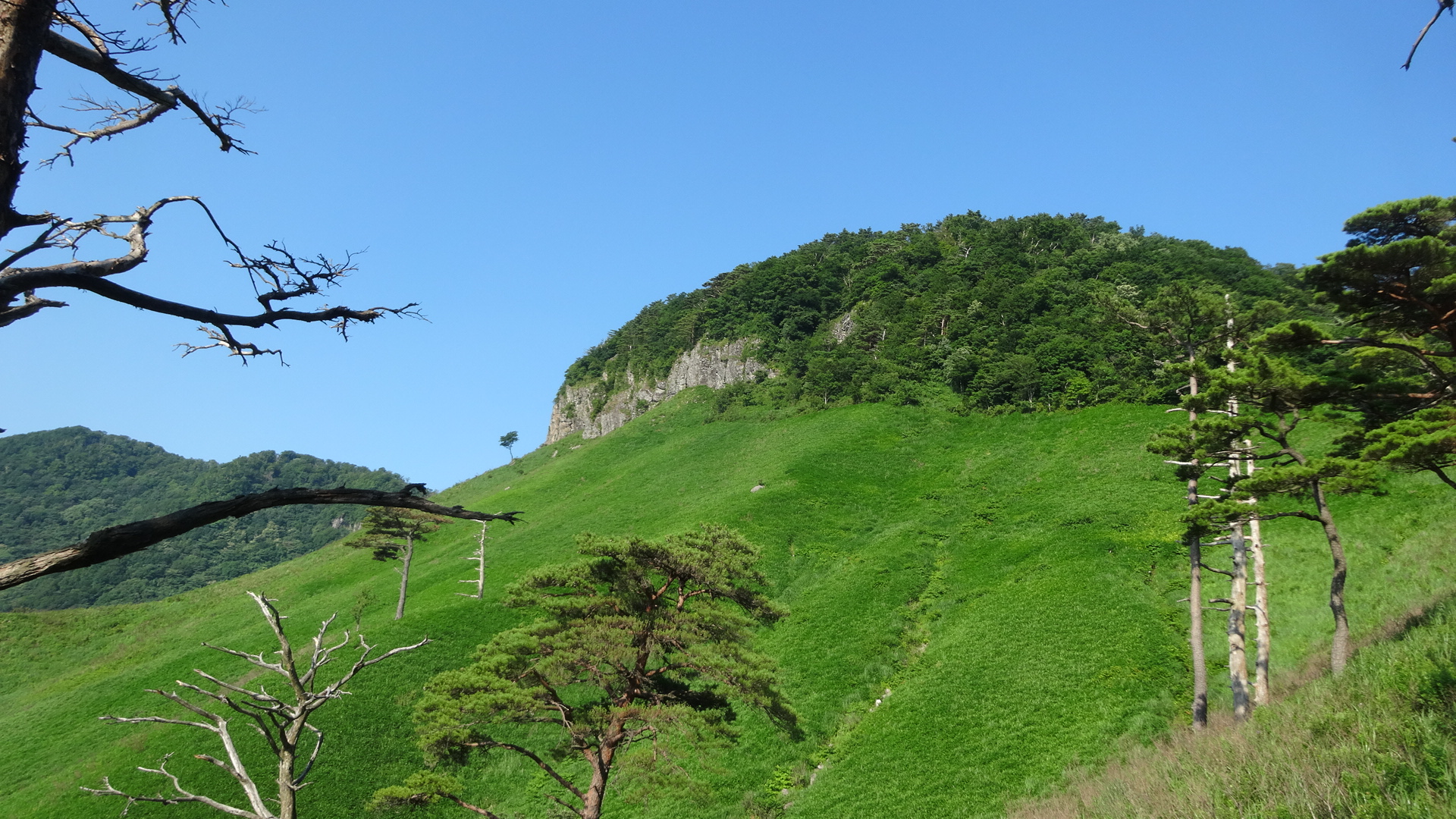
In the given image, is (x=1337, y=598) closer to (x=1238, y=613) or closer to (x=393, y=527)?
(x=1238, y=613)

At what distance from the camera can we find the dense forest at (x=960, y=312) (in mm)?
61312

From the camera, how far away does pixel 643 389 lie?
10650cm

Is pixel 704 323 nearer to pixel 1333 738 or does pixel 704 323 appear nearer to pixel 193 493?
pixel 1333 738

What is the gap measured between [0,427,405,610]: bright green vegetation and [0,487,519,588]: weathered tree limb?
83243 millimetres

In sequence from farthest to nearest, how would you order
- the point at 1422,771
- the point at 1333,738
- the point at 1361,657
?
the point at 1361,657 < the point at 1333,738 < the point at 1422,771

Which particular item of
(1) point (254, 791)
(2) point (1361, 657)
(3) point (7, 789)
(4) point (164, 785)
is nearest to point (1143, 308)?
(2) point (1361, 657)

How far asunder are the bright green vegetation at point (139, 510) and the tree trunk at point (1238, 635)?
263 feet

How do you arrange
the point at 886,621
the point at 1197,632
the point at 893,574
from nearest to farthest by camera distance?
the point at 1197,632
the point at 886,621
the point at 893,574

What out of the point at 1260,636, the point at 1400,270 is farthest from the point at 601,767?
the point at 1400,270

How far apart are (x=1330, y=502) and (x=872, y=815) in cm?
2519

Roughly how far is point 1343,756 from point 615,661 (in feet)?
42.3

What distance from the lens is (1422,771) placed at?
746 cm

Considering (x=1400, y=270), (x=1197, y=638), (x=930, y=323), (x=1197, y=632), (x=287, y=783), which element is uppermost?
(x=930, y=323)

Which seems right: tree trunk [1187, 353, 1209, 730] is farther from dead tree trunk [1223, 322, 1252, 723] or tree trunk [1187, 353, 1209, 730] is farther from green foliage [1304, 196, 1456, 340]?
green foliage [1304, 196, 1456, 340]
